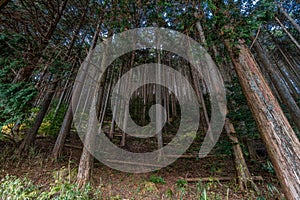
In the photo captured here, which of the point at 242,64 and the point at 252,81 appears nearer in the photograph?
the point at 252,81

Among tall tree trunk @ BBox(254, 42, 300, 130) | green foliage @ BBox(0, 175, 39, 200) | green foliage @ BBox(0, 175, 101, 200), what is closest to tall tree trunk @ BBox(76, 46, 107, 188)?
green foliage @ BBox(0, 175, 101, 200)

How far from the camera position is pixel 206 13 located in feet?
7.90

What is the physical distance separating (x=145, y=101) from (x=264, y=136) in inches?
367

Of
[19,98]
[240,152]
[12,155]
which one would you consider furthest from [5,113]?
[240,152]

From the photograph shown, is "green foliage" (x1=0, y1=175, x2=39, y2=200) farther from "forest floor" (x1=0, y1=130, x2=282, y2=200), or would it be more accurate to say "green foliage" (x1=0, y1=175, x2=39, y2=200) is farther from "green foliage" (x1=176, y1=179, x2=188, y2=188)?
"green foliage" (x1=176, y1=179, x2=188, y2=188)

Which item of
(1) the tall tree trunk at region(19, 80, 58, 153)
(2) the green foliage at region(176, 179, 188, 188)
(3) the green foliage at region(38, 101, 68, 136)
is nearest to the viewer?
(2) the green foliage at region(176, 179, 188, 188)

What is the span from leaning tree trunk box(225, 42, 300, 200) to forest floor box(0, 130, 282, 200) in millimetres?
1159

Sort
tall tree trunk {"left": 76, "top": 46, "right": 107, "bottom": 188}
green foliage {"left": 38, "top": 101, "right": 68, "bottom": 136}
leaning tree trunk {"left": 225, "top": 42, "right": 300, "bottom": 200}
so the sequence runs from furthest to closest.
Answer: green foliage {"left": 38, "top": 101, "right": 68, "bottom": 136}
tall tree trunk {"left": 76, "top": 46, "right": 107, "bottom": 188}
leaning tree trunk {"left": 225, "top": 42, "right": 300, "bottom": 200}

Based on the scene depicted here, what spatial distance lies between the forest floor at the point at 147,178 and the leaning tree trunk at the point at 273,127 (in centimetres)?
116

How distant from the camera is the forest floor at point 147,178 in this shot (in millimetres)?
2697

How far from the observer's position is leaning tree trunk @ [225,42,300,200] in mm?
1473

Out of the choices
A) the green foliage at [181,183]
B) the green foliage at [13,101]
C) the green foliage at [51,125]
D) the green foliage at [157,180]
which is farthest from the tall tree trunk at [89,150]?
the green foliage at [51,125]

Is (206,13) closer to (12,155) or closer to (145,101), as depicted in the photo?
(12,155)

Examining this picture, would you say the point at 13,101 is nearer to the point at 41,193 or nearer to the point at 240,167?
the point at 41,193
